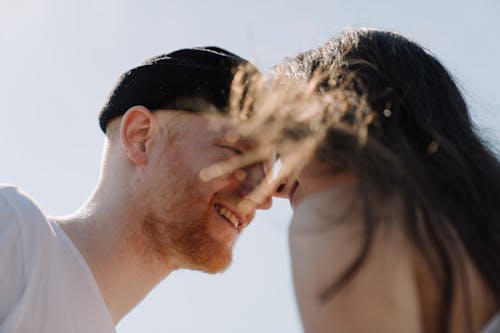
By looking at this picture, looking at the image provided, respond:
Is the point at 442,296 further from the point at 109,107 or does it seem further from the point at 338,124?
the point at 109,107

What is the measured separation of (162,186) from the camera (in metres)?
3.39

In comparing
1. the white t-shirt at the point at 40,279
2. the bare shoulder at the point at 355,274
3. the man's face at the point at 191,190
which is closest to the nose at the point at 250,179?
the man's face at the point at 191,190

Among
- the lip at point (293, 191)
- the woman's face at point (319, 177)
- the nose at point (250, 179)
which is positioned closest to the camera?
the woman's face at point (319, 177)

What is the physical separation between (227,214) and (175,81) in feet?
2.81

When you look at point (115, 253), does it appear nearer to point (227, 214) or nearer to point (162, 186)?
point (162, 186)

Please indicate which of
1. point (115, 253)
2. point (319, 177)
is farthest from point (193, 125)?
point (319, 177)

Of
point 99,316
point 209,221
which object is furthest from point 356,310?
point 209,221

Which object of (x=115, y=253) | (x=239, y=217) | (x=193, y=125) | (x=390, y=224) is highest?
(x=390, y=224)

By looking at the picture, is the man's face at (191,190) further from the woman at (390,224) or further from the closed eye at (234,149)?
the woman at (390,224)

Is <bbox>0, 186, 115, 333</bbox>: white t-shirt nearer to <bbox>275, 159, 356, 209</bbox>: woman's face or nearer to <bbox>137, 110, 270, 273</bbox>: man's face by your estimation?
<bbox>137, 110, 270, 273</bbox>: man's face

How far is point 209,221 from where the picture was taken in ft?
11.2

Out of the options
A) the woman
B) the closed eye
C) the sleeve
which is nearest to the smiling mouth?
the closed eye

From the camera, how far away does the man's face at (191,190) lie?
336cm

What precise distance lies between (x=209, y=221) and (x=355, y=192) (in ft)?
7.10
